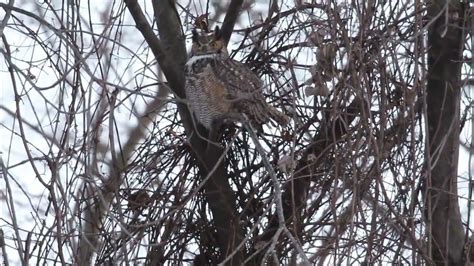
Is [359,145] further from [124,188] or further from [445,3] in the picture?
[124,188]

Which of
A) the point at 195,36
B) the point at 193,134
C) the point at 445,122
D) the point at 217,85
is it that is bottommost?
the point at 445,122

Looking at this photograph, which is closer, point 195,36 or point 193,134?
point 193,134

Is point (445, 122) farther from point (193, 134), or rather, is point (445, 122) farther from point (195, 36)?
point (195, 36)

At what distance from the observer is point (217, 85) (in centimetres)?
437

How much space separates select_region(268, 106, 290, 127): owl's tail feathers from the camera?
4.00 m

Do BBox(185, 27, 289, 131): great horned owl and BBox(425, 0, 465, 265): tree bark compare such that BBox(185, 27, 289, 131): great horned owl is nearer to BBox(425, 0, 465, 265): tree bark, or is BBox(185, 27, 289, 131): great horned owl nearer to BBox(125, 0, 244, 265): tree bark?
BBox(125, 0, 244, 265): tree bark

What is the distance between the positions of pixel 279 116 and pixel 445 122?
0.65 meters

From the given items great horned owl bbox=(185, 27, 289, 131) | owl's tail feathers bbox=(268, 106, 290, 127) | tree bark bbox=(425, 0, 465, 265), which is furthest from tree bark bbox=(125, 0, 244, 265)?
tree bark bbox=(425, 0, 465, 265)

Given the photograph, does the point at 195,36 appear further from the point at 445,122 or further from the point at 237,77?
the point at 445,122

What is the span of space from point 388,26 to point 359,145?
17.7 inches

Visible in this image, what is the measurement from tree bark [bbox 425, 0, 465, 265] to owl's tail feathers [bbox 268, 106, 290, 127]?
55cm

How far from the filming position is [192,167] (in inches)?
166

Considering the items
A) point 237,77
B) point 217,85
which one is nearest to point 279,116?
point 237,77

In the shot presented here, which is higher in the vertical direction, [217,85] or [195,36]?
[195,36]
